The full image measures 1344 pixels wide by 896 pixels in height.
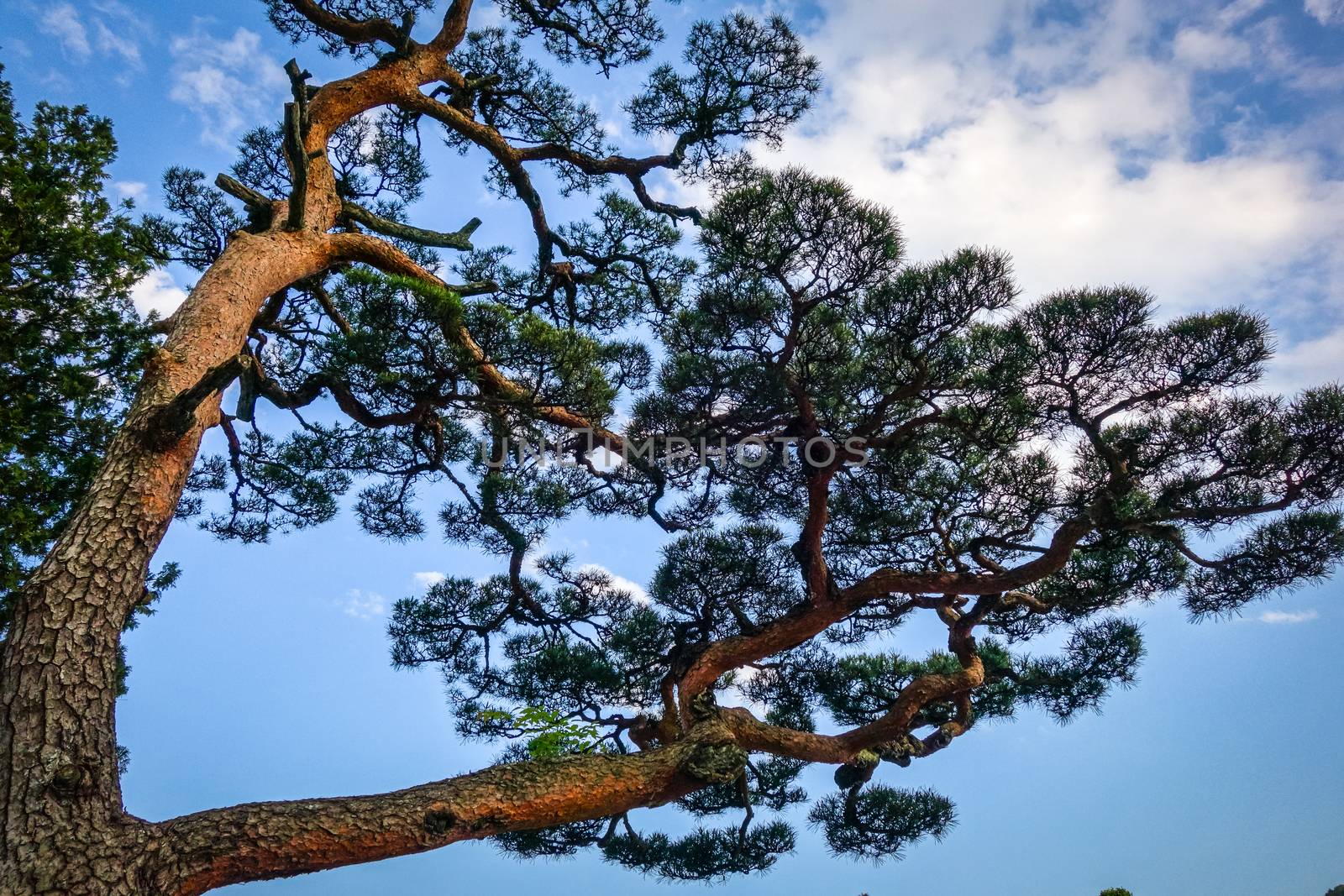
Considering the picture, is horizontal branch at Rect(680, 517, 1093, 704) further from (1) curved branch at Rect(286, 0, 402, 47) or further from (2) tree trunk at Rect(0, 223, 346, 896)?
(1) curved branch at Rect(286, 0, 402, 47)

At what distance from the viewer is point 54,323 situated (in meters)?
3.94

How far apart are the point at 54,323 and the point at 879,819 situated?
485 cm

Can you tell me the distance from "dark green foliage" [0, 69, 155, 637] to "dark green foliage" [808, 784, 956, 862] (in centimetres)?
412

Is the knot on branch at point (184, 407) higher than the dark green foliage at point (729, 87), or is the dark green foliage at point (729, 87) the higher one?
the dark green foliage at point (729, 87)

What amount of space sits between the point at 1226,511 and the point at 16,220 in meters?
5.34

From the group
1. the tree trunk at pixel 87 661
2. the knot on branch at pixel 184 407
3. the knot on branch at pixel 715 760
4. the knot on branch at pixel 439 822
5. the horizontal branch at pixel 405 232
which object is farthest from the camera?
the horizontal branch at pixel 405 232

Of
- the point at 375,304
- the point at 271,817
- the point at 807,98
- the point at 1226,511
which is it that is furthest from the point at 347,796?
the point at 807,98

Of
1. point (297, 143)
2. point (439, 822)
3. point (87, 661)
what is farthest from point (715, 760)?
point (297, 143)

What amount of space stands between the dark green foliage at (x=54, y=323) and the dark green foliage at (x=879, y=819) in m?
4.12

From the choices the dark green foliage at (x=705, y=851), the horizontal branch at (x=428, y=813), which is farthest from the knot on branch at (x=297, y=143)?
the dark green foliage at (x=705, y=851)

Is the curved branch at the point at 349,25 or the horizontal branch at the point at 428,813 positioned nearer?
the horizontal branch at the point at 428,813

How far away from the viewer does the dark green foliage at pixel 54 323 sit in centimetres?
367

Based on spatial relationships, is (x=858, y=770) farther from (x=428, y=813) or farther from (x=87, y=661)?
(x=87, y=661)

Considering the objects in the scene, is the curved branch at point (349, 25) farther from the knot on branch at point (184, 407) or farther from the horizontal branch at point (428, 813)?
the horizontal branch at point (428, 813)
